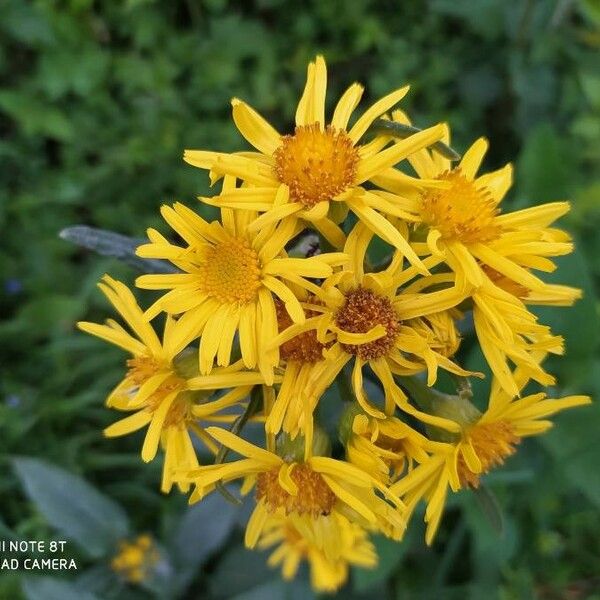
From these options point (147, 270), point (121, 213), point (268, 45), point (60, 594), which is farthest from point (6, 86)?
point (60, 594)

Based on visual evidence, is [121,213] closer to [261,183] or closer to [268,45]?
[268,45]

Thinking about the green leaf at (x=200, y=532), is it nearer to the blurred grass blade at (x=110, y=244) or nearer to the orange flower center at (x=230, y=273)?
the blurred grass blade at (x=110, y=244)

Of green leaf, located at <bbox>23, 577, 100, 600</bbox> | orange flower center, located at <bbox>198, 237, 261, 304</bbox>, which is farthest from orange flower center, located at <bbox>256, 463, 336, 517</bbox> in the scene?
green leaf, located at <bbox>23, 577, 100, 600</bbox>

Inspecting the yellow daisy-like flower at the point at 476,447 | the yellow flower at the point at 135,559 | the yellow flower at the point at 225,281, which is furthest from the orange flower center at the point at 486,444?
the yellow flower at the point at 135,559

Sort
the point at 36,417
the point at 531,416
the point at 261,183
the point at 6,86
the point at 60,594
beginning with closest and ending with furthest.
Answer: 1. the point at 261,183
2. the point at 531,416
3. the point at 60,594
4. the point at 36,417
5. the point at 6,86

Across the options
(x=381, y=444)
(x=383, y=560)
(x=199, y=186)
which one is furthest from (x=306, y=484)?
(x=199, y=186)

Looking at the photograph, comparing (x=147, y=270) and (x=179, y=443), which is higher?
(x=147, y=270)

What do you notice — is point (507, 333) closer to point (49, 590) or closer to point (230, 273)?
point (230, 273)

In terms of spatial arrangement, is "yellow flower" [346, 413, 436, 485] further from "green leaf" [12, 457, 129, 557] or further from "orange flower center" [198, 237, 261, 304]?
"green leaf" [12, 457, 129, 557]
